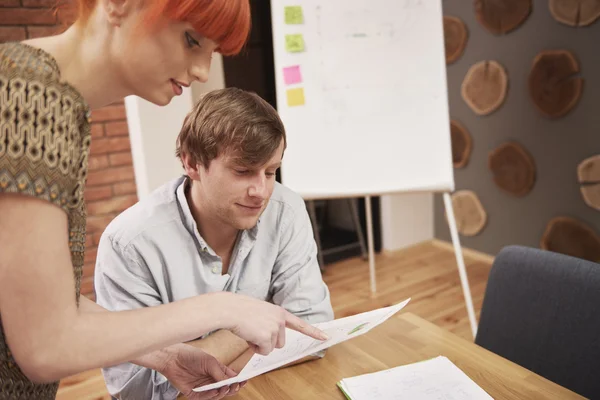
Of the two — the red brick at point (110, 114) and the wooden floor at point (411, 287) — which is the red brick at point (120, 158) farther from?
the wooden floor at point (411, 287)

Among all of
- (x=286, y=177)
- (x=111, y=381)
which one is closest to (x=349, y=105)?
(x=286, y=177)

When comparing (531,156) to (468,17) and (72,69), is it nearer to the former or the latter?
(468,17)

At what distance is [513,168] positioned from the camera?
9.57 ft

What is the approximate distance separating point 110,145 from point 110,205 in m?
0.34

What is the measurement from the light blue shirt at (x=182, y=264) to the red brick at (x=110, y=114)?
1536 mm

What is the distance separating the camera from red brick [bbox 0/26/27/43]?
7.72 feet

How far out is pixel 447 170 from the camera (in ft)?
6.95

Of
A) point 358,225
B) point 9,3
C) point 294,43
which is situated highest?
point 9,3

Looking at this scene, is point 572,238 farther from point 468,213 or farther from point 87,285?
point 87,285

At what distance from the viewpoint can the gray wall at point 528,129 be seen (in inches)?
98.1

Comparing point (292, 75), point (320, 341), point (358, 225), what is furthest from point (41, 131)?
point (358, 225)

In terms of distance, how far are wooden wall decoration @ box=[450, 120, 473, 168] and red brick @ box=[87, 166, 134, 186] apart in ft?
6.79

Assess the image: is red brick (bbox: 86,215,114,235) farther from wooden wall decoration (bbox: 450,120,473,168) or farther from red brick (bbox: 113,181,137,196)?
wooden wall decoration (bbox: 450,120,473,168)

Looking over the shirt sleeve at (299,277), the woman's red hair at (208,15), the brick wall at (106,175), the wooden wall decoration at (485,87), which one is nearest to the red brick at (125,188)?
the brick wall at (106,175)
